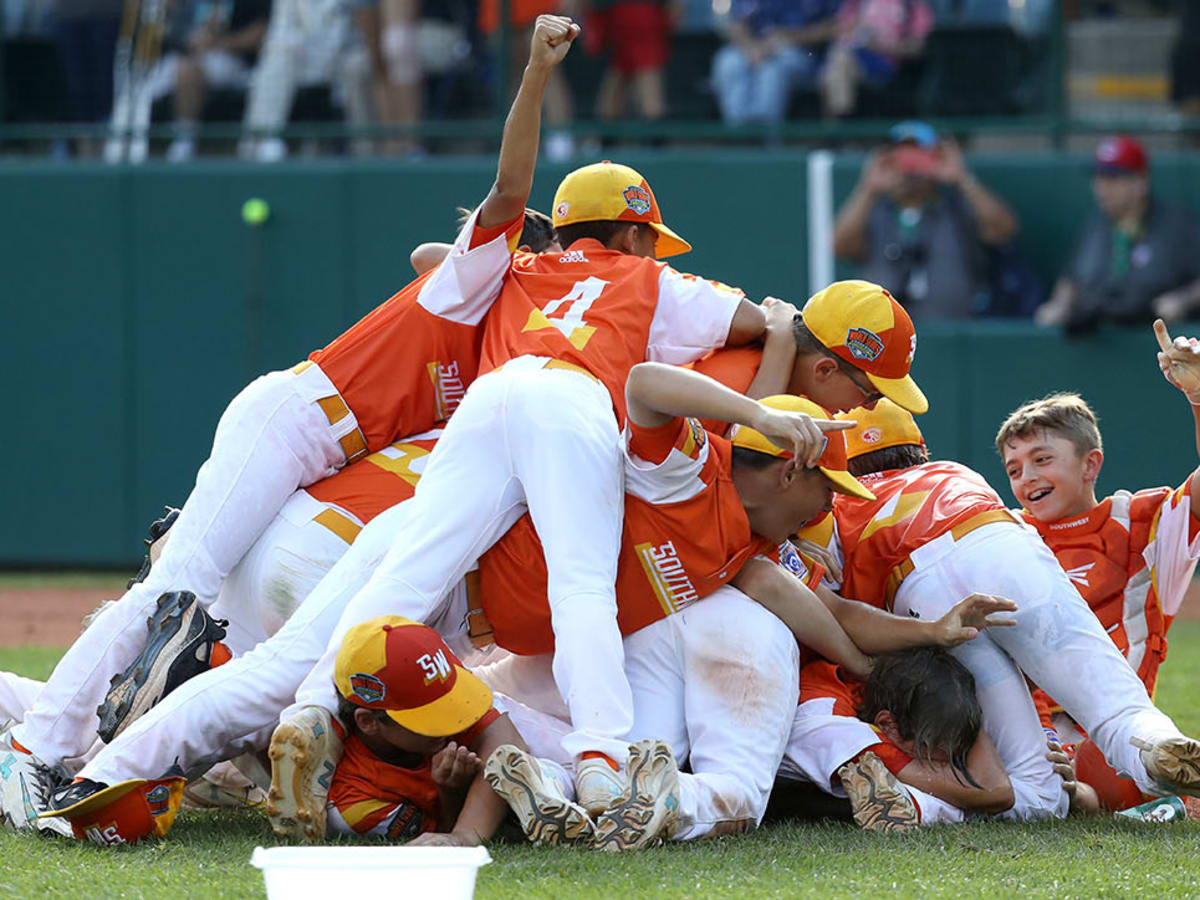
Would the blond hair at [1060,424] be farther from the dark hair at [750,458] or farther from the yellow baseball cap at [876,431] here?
the dark hair at [750,458]

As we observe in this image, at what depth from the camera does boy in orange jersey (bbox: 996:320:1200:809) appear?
15.4ft

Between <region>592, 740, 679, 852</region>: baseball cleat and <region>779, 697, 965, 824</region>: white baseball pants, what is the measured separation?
56cm

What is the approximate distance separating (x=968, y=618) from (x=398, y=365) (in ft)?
5.70

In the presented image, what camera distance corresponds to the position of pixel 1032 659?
14.1 ft

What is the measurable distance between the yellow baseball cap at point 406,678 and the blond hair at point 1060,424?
194 centimetres

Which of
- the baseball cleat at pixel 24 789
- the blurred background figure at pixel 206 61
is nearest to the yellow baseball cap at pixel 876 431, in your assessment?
the baseball cleat at pixel 24 789

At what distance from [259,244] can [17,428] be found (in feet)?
5.87

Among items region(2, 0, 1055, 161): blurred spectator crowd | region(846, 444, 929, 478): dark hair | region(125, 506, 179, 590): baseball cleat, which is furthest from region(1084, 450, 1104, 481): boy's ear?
region(2, 0, 1055, 161): blurred spectator crowd

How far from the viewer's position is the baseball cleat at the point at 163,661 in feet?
13.2

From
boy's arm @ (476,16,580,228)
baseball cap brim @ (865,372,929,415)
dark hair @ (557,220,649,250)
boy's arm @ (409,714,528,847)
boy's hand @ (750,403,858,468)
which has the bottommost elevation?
boy's arm @ (409,714,528,847)

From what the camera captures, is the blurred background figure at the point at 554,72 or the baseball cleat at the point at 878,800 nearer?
the baseball cleat at the point at 878,800

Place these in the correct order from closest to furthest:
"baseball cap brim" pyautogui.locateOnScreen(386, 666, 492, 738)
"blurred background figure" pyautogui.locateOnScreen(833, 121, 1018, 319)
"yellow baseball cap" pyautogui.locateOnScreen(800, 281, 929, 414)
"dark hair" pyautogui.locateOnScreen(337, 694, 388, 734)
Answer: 1. "baseball cap brim" pyautogui.locateOnScreen(386, 666, 492, 738)
2. "dark hair" pyautogui.locateOnScreen(337, 694, 388, 734)
3. "yellow baseball cap" pyautogui.locateOnScreen(800, 281, 929, 414)
4. "blurred background figure" pyautogui.locateOnScreen(833, 121, 1018, 319)

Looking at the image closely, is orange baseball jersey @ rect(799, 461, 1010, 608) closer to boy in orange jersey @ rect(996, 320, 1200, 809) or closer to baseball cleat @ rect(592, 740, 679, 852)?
boy in orange jersey @ rect(996, 320, 1200, 809)

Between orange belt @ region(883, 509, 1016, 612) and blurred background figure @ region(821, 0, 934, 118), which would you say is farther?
blurred background figure @ region(821, 0, 934, 118)
